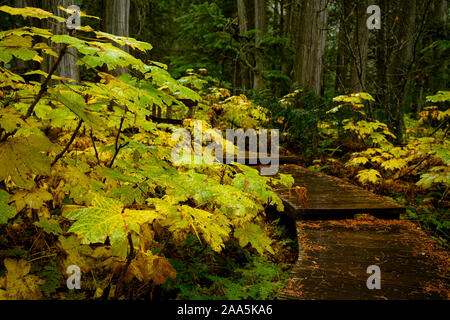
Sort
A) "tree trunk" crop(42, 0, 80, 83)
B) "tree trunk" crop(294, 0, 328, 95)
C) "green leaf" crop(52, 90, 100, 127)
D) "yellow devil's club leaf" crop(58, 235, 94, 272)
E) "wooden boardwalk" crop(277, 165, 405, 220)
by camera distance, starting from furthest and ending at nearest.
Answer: "tree trunk" crop(294, 0, 328, 95), "tree trunk" crop(42, 0, 80, 83), "wooden boardwalk" crop(277, 165, 405, 220), "yellow devil's club leaf" crop(58, 235, 94, 272), "green leaf" crop(52, 90, 100, 127)

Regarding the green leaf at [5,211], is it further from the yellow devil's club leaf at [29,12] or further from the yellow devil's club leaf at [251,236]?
the yellow devil's club leaf at [251,236]

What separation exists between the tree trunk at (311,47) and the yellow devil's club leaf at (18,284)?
7424 millimetres

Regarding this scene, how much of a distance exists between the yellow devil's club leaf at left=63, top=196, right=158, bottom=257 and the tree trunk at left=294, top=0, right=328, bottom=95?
721 centimetres

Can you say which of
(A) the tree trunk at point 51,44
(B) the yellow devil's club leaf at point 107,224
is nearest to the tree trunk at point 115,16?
(A) the tree trunk at point 51,44

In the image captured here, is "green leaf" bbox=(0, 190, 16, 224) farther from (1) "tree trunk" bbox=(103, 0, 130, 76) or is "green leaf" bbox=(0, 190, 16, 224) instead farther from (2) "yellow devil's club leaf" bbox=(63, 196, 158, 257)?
(1) "tree trunk" bbox=(103, 0, 130, 76)

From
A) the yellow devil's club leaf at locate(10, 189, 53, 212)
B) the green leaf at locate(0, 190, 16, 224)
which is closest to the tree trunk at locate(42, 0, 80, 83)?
the yellow devil's club leaf at locate(10, 189, 53, 212)

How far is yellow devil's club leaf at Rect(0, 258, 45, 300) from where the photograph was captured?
138cm

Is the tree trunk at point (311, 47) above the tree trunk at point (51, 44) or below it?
above

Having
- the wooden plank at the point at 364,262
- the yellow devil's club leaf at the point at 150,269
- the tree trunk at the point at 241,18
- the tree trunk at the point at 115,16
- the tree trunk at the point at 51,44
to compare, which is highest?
the tree trunk at the point at 241,18

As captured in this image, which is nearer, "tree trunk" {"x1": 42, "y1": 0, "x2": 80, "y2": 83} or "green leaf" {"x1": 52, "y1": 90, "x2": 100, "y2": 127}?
"green leaf" {"x1": 52, "y1": 90, "x2": 100, "y2": 127}

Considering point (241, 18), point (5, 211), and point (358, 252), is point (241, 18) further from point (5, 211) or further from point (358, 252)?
point (5, 211)

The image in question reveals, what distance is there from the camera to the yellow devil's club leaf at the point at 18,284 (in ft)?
4.52

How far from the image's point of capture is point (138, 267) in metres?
1.43
